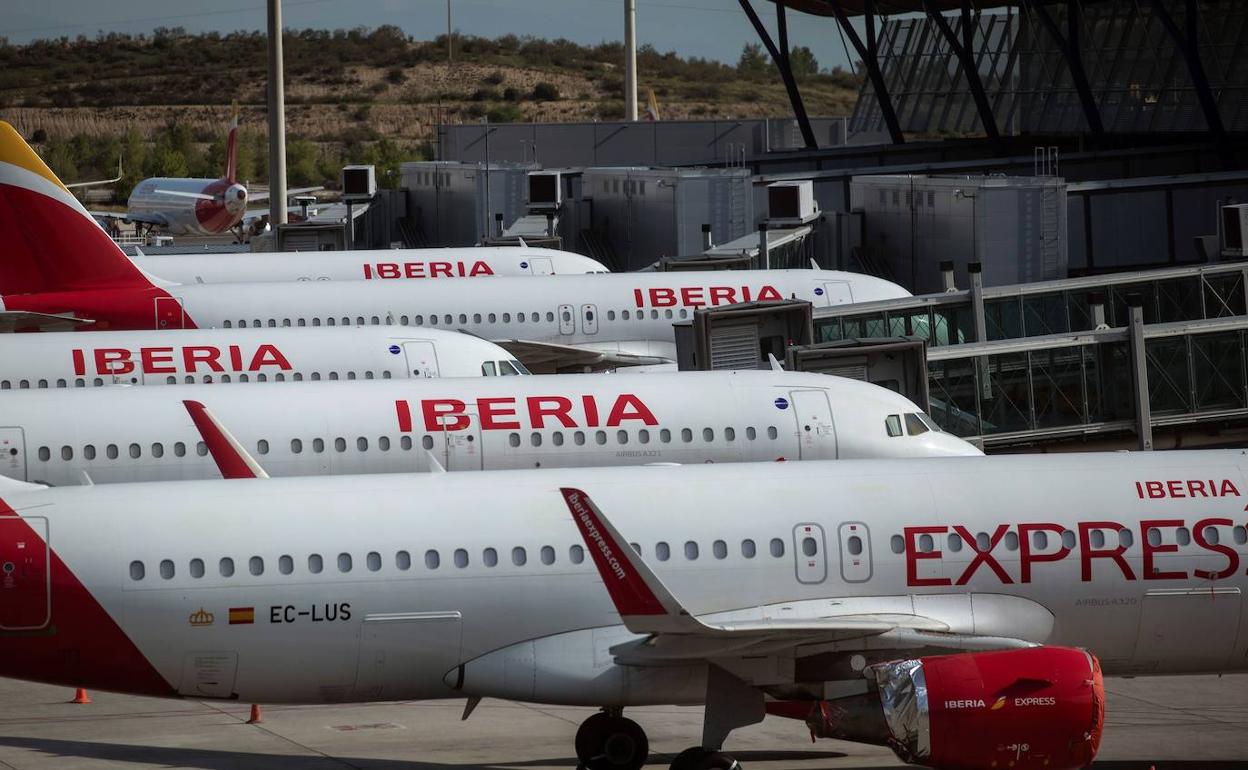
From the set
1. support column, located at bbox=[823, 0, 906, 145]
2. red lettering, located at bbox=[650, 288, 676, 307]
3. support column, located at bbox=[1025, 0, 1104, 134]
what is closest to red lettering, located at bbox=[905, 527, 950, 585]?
red lettering, located at bbox=[650, 288, 676, 307]

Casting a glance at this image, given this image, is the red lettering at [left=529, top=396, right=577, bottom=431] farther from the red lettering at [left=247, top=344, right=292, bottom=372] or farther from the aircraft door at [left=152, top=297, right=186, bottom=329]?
the aircraft door at [left=152, top=297, right=186, bottom=329]

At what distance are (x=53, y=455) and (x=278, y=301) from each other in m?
16.6

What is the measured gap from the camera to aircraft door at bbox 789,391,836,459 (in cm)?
2911

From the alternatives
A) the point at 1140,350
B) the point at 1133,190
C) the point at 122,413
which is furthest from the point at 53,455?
the point at 1133,190

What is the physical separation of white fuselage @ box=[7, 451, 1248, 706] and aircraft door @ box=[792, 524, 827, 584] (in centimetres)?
3

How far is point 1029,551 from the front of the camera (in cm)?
2017

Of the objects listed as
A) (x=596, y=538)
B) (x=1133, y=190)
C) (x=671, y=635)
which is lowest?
(x=671, y=635)

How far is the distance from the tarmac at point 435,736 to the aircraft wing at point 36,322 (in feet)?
53.7

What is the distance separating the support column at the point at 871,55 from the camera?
8706cm

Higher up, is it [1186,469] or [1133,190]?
[1133,190]

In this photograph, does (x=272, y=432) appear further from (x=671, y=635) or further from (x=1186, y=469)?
(x=1186, y=469)

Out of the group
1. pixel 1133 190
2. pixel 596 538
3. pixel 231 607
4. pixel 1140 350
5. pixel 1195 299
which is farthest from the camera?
pixel 1133 190

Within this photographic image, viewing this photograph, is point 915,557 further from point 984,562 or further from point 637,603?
point 637,603

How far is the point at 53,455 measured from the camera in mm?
28250
